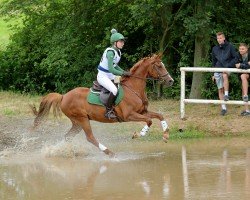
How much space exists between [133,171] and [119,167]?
0.55 m

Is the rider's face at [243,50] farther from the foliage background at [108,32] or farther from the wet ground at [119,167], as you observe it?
the wet ground at [119,167]

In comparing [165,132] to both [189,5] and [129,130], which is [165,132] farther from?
[189,5]

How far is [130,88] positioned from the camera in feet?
45.9

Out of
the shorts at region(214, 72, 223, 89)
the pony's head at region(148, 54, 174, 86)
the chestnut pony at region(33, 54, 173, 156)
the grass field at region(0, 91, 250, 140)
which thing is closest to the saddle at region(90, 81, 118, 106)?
the chestnut pony at region(33, 54, 173, 156)

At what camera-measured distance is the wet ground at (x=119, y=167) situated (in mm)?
9906

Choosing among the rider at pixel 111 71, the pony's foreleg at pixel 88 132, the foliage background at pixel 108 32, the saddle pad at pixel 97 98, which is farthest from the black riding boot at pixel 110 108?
the foliage background at pixel 108 32

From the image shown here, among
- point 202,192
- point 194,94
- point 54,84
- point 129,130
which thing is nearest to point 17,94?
point 54,84

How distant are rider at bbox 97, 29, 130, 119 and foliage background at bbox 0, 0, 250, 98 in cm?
530

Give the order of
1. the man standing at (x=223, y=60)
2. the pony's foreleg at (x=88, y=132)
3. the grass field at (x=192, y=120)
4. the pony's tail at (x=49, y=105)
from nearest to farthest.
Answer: the pony's foreleg at (x=88, y=132) → the pony's tail at (x=49, y=105) → the grass field at (x=192, y=120) → the man standing at (x=223, y=60)

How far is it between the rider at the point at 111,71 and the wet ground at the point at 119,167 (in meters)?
1.01

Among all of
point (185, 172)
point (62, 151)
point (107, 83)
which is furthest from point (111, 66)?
point (185, 172)

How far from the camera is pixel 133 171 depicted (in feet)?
38.0

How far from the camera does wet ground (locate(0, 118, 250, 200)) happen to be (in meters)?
9.91

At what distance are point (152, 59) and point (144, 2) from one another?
5.00 metres
